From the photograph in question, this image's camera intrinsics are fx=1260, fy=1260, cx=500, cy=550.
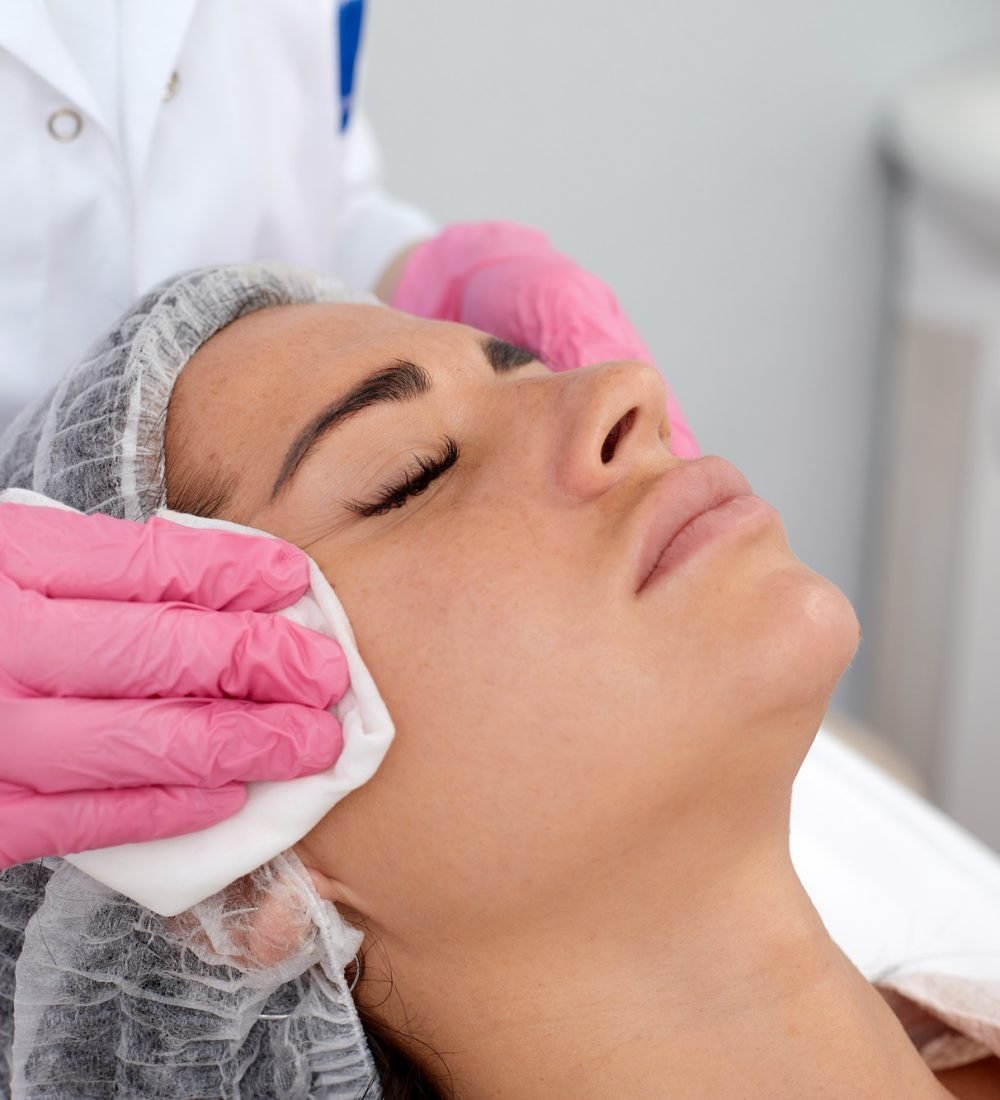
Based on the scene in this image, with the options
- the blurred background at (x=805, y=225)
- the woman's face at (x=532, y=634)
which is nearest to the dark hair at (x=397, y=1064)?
the woman's face at (x=532, y=634)

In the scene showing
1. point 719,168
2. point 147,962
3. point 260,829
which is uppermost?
point 719,168

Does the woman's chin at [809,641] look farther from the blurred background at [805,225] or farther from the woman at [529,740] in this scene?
the blurred background at [805,225]

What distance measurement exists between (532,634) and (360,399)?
251 mm

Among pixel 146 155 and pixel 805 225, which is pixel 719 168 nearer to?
pixel 805 225

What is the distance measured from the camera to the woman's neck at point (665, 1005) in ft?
3.15

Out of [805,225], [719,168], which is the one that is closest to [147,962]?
[719,168]

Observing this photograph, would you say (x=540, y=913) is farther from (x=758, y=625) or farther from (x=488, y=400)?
(x=488, y=400)

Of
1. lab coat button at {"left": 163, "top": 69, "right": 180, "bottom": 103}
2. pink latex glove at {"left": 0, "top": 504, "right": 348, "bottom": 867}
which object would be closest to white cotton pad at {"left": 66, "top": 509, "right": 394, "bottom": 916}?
pink latex glove at {"left": 0, "top": 504, "right": 348, "bottom": 867}

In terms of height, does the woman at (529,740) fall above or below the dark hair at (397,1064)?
above

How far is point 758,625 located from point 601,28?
143cm

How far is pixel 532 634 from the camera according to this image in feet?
2.92

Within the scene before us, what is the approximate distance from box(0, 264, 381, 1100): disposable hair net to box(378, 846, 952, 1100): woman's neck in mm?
105

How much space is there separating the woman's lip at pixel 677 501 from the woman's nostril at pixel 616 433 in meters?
0.06

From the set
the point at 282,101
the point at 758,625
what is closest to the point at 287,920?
the point at 758,625
